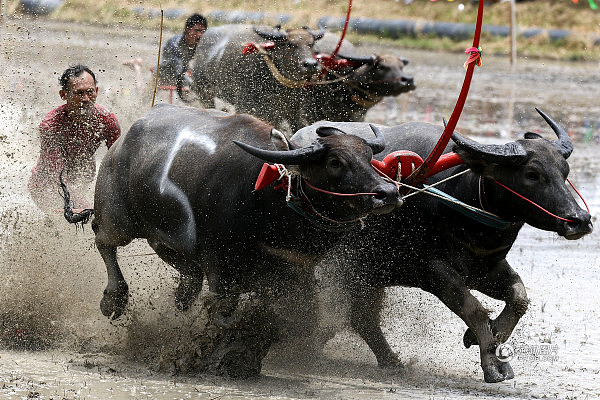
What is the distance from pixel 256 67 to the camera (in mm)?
10266

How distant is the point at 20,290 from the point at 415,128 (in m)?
2.65

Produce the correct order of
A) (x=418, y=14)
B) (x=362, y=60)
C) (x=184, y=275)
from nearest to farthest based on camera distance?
(x=184, y=275)
(x=362, y=60)
(x=418, y=14)

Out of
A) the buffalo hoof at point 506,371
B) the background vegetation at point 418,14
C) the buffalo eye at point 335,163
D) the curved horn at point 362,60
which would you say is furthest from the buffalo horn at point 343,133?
the background vegetation at point 418,14

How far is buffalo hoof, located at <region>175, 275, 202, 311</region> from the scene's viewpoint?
6.38 metres

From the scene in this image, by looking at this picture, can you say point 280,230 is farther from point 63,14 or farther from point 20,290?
point 63,14

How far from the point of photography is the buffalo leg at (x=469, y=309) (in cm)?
534

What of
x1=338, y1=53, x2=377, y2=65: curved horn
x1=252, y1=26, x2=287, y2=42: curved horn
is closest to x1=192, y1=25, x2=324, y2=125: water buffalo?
x1=252, y1=26, x2=287, y2=42: curved horn

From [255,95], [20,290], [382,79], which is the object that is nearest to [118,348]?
[20,290]

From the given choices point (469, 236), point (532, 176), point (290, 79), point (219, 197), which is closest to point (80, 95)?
point (219, 197)

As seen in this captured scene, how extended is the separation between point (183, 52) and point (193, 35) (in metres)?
0.21

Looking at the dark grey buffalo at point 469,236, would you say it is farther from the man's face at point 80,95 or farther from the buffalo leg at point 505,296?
the man's face at point 80,95

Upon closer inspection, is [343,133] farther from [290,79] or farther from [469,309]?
[290,79]

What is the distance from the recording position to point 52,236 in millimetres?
7043

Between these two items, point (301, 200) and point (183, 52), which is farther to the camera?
point (183, 52)
